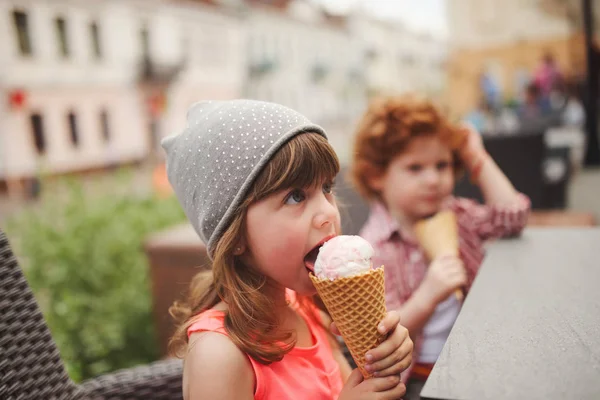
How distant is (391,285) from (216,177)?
0.74 metres

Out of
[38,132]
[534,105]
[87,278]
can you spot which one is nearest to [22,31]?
[38,132]

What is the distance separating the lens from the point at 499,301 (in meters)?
0.97

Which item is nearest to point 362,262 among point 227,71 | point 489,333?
point 489,333

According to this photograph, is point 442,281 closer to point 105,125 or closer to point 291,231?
point 291,231

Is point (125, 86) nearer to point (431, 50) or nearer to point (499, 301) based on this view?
point (499, 301)

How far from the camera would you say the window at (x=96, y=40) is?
586cm

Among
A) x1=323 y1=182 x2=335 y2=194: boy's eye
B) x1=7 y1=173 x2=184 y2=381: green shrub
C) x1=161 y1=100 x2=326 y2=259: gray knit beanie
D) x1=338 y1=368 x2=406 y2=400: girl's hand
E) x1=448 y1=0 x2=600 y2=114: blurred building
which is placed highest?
x1=448 y1=0 x2=600 y2=114: blurred building

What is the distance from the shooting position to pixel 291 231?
3.13 ft

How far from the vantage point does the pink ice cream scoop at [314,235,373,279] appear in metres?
0.87

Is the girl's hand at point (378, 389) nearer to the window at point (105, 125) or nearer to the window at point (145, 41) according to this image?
the window at point (105, 125)

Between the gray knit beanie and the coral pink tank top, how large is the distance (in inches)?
6.6

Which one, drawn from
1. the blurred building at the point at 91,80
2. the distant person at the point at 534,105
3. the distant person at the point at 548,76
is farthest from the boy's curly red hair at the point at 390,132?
the distant person at the point at 548,76

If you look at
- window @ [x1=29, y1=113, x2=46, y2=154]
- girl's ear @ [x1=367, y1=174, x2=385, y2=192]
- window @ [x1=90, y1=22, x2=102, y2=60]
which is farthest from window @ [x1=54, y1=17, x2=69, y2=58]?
girl's ear @ [x1=367, y1=174, x2=385, y2=192]

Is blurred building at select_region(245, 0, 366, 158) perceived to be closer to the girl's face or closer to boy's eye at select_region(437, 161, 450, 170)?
boy's eye at select_region(437, 161, 450, 170)
